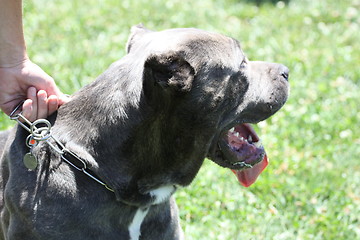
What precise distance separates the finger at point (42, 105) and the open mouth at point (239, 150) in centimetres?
108

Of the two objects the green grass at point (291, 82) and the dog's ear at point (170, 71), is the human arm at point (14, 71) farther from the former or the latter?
the green grass at point (291, 82)

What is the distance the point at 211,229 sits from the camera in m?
4.75

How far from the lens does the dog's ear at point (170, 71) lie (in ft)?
10.7

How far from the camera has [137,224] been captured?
3656 mm

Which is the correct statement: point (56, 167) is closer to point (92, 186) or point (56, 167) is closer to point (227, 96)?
point (92, 186)

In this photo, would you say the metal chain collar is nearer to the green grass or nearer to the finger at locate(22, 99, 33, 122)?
the finger at locate(22, 99, 33, 122)

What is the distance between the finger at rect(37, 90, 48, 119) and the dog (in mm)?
101

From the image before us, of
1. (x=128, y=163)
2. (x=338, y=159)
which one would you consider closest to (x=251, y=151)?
(x=128, y=163)

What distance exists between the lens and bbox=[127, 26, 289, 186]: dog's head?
3.40 m

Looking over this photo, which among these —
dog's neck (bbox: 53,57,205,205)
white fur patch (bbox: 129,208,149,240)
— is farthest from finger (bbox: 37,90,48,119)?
white fur patch (bbox: 129,208,149,240)

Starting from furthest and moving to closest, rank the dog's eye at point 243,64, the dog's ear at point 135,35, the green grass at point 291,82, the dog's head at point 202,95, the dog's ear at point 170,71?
the green grass at point 291,82
the dog's ear at point 135,35
the dog's eye at point 243,64
the dog's head at point 202,95
the dog's ear at point 170,71

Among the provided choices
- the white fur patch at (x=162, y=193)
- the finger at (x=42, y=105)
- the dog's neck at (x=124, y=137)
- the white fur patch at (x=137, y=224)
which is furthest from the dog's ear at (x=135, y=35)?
the white fur patch at (x=137, y=224)

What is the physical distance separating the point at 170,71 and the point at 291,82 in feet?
12.6

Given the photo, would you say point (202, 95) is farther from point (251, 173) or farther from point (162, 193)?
point (251, 173)
